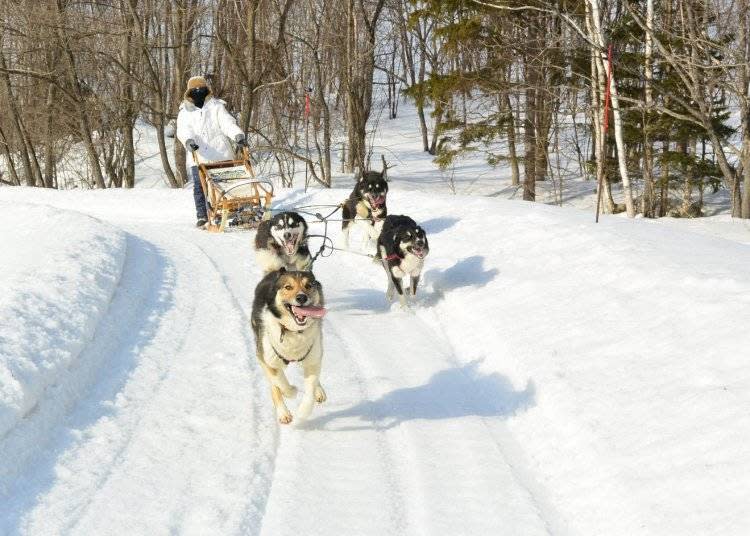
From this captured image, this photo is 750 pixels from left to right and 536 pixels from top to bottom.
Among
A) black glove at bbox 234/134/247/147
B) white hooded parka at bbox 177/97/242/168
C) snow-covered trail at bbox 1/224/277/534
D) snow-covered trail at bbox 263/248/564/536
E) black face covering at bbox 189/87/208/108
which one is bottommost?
snow-covered trail at bbox 263/248/564/536

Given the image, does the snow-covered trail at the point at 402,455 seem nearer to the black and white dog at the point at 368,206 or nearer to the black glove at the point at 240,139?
the black and white dog at the point at 368,206

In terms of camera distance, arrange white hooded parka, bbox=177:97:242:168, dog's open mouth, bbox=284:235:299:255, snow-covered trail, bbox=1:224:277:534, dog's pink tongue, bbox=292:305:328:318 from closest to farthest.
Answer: snow-covered trail, bbox=1:224:277:534 → dog's pink tongue, bbox=292:305:328:318 → dog's open mouth, bbox=284:235:299:255 → white hooded parka, bbox=177:97:242:168

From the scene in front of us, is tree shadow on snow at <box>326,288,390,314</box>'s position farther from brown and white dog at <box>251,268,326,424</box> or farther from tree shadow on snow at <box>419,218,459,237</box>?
brown and white dog at <box>251,268,326,424</box>

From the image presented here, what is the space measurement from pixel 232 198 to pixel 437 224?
129 inches

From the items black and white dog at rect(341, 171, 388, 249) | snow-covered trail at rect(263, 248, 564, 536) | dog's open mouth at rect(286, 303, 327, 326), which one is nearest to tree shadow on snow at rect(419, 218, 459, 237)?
black and white dog at rect(341, 171, 388, 249)

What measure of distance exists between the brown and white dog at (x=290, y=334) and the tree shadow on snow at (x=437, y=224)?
5.67 m

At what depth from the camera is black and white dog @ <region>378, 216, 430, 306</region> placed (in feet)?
23.6

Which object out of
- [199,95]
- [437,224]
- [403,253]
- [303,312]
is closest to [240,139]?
[199,95]

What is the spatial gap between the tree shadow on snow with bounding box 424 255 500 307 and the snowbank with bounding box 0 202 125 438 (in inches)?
126

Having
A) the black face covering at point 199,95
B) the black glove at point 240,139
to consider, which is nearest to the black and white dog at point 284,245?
the black glove at point 240,139

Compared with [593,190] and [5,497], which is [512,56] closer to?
[593,190]

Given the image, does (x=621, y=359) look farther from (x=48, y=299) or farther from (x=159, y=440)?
(x=48, y=299)

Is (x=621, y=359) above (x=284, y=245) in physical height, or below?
below

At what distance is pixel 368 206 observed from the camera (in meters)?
9.63
